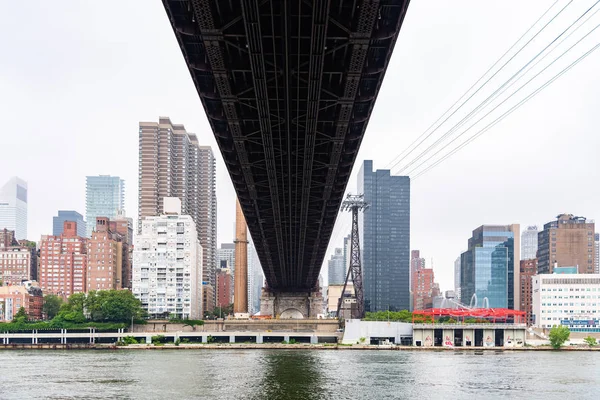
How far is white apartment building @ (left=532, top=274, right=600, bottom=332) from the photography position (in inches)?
5162

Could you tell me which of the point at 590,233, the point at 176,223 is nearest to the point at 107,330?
the point at 176,223

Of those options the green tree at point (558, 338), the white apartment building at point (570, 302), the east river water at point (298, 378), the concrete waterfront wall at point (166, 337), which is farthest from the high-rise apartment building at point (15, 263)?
the green tree at point (558, 338)

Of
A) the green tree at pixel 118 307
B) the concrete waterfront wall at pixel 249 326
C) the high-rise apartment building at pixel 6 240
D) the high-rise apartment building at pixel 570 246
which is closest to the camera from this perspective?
the green tree at pixel 118 307

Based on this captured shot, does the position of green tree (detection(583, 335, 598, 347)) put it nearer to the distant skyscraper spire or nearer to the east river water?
the east river water

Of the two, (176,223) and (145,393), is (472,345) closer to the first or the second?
(176,223)

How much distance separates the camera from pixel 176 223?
13662 centimetres

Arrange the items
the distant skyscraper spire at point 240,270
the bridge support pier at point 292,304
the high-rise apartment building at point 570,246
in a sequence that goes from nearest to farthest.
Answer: the bridge support pier at point 292,304, the distant skyscraper spire at point 240,270, the high-rise apartment building at point 570,246

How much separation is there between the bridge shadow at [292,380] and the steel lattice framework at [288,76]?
42.4ft

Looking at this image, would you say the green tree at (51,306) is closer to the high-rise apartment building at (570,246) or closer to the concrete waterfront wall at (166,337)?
the concrete waterfront wall at (166,337)

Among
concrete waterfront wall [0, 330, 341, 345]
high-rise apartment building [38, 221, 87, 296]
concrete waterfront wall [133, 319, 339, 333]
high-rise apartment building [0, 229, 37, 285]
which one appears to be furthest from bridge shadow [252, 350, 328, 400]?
high-rise apartment building [0, 229, 37, 285]

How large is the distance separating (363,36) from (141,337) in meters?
93.0

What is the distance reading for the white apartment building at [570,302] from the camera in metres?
131

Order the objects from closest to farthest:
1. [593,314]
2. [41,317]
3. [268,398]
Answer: [268,398], [593,314], [41,317]

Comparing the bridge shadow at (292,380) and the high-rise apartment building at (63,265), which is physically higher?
the high-rise apartment building at (63,265)
